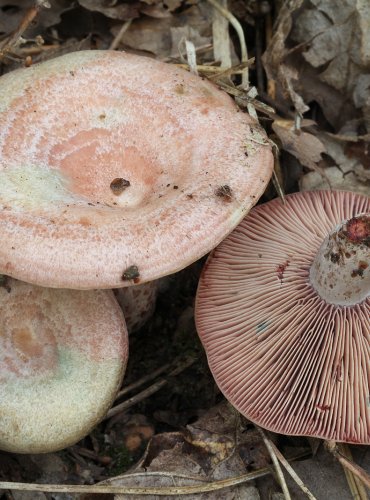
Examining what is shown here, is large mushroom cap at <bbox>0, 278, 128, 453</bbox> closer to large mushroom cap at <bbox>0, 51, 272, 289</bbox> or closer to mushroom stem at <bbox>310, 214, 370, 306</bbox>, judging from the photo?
large mushroom cap at <bbox>0, 51, 272, 289</bbox>

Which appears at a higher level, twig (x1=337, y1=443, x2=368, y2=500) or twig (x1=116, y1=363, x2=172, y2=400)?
twig (x1=337, y1=443, x2=368, y2=500)

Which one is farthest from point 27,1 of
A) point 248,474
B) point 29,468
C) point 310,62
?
point 248,474

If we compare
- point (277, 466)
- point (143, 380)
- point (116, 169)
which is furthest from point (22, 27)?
point (277, 466)

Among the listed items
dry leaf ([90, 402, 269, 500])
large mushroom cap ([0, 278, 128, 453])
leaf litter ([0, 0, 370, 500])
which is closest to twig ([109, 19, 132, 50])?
leaf litter ([0, 0, 370, 500])

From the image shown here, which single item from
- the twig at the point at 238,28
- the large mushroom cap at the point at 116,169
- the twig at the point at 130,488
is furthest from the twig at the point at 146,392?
the twig at the point at 238,28

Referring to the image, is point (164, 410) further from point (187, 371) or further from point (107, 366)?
point (107, 366)

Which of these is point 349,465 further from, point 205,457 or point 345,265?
point 345,265
